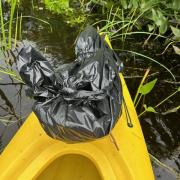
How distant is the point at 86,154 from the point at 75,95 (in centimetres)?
28

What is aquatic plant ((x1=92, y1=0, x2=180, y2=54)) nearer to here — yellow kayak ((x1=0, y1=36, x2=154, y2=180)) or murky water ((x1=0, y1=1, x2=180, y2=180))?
murky water ((x1=0, y1=1, x2=180, y2=180))

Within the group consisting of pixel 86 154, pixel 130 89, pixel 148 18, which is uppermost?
pixel 148 18

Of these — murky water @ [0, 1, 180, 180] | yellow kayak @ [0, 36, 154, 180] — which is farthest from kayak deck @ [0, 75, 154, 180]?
murky water @ [0, 1, 180, 180]

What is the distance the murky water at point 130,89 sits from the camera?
2.17 meters

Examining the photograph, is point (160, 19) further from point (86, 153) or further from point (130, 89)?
point (86, 153)

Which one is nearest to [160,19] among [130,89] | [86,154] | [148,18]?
[148,18]

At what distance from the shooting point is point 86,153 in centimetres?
161

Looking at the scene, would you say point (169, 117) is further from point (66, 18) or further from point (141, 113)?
point (66, 18)

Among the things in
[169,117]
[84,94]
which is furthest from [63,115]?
[169,117]

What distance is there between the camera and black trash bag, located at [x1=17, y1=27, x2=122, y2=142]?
4.77 ft

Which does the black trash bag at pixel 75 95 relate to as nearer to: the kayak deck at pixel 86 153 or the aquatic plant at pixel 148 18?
the kayak deck at pixel 86 153

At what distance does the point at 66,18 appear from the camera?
3244mm

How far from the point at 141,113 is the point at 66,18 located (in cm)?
134

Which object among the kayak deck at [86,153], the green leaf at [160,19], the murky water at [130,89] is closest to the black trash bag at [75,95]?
the kayak deck at [86,153]
